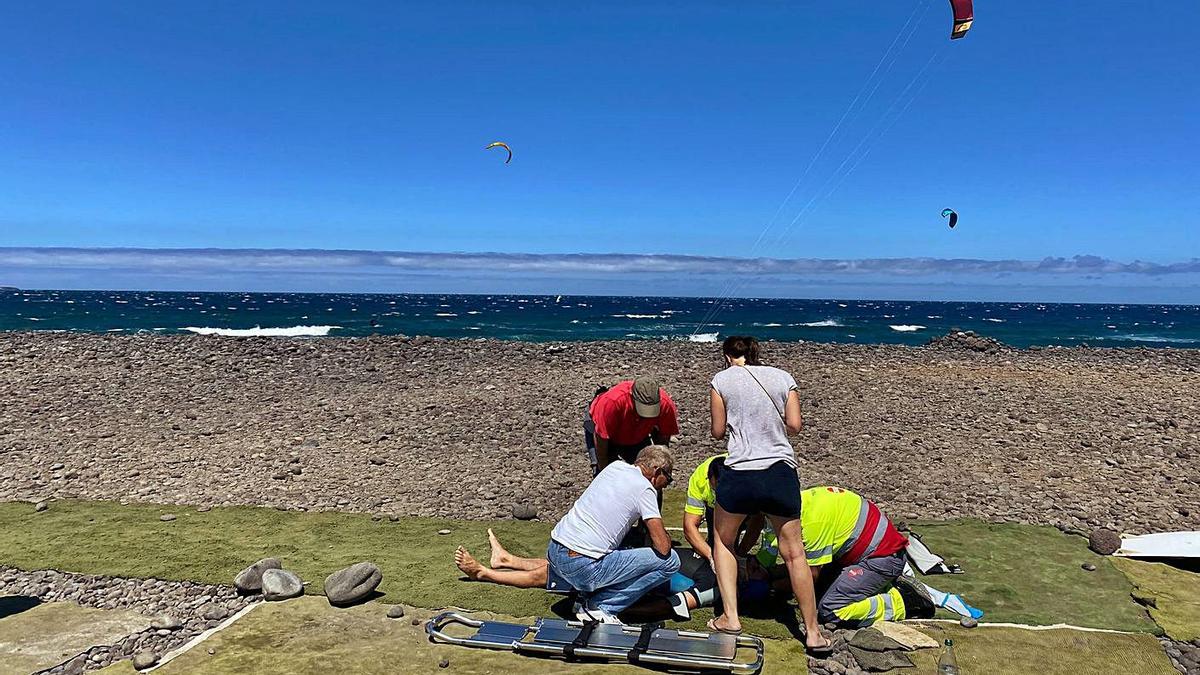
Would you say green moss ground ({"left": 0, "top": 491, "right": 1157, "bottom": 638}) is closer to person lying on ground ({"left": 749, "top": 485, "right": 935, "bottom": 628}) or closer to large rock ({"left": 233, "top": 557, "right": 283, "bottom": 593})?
Result: large rock ({"left": 233, "top": 557, "right": 283, "bottom": 593})

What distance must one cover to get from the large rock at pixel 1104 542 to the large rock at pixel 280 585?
6.11m

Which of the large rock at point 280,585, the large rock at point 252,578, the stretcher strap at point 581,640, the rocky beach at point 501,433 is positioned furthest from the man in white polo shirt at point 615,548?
the rocky beach at point 501,433

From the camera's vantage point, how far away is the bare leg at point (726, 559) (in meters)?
4.66

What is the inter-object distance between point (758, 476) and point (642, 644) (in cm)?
115

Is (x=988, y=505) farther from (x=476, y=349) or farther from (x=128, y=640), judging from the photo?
(x=476, y=349)

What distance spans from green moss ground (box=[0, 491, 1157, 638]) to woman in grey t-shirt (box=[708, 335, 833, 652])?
0.40 m

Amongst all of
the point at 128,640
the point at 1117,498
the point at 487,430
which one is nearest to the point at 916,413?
the point at 1117,498

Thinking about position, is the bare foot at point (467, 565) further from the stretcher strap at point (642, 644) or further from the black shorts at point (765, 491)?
the black shorts at point (765, 491)

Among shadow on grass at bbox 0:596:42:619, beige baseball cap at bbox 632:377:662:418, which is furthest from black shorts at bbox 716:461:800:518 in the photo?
shadow on grass at bbox 0:596:42:619

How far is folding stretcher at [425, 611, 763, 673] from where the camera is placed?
14.0 feet

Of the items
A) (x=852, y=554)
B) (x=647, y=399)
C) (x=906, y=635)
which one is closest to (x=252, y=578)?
(x=647, y=399)

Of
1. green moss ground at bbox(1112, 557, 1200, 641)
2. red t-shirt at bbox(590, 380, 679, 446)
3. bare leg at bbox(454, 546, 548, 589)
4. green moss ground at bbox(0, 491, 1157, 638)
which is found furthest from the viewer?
red t-shirt at bbox(590, 380, 679, 446)

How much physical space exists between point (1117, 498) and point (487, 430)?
7795mm

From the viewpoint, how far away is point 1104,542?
6297 mm
